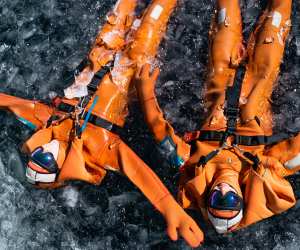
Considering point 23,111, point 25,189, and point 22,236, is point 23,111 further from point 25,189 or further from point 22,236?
point 22,236

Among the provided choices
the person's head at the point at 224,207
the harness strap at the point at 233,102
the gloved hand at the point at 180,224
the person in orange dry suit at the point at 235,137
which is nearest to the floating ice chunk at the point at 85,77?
the person in orange dry suit at the point at 235,137

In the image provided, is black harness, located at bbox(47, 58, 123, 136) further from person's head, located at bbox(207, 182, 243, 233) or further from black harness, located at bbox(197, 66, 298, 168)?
person's head, located at bbox(207, 182, 243, 233)

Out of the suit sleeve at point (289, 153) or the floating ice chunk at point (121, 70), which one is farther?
the floating ice chunk at point (121, 70)

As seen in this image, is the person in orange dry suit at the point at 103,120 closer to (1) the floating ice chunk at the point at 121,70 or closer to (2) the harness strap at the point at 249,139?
(1) the floating ice chunk at the point at 121,70

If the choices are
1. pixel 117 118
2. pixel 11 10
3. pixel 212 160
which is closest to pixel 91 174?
pixel 117 118

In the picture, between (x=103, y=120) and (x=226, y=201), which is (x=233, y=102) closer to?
(x=226, y=201)

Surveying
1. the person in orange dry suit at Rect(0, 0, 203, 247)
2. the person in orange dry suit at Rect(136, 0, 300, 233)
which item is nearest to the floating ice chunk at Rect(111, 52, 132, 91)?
the person in orange dry suit at Rect(0, 0, 203, 247)
